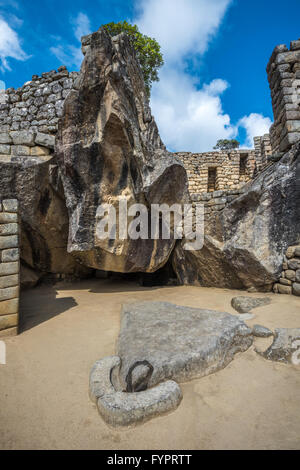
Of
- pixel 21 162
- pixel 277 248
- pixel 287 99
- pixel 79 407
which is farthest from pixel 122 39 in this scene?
pixel 79 407

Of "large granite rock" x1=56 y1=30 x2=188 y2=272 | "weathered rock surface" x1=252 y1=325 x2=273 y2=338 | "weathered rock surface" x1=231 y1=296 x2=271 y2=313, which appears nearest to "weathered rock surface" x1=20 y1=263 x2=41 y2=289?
"large granite rock" x1=56 y1=30 x2=188 y2=272

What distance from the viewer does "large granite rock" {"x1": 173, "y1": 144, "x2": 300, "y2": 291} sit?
402cm

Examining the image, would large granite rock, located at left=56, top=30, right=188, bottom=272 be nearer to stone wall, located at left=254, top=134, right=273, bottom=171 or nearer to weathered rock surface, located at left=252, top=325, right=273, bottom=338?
weathered rock surface, located at left=252, top=325, right=273, bottom=338

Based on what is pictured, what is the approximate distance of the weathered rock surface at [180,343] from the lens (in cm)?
181

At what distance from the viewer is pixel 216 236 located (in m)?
5.00

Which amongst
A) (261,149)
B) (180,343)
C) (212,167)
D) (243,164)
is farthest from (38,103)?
(243,164)

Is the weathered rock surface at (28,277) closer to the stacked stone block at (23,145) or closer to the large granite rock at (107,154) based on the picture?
the large granite rock at (107,154)

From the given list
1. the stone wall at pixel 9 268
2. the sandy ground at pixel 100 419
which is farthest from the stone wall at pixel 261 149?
the stone wall at pixel 9 268

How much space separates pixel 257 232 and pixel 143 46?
10078mm

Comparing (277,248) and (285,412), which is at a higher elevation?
(277,248)

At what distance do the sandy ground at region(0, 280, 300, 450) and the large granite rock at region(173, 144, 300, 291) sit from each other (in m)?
1.40

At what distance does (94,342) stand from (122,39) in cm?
535

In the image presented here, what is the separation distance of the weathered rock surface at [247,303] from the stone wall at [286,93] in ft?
11.4

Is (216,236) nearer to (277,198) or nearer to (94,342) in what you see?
(277,198)
